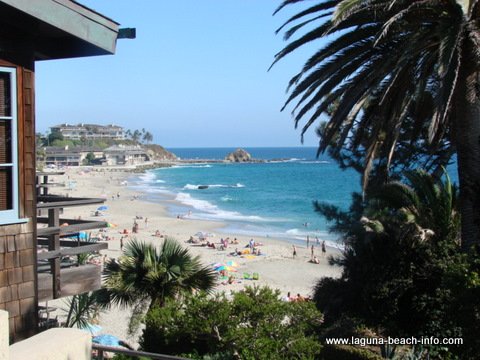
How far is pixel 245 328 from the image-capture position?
722 centimetres

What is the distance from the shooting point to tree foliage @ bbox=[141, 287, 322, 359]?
6.94 m

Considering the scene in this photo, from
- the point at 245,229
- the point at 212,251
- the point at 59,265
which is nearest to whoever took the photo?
the point at 59,265

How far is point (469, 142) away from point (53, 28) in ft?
21.0

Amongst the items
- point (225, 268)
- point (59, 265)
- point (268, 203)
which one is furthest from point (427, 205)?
point (268, 203)

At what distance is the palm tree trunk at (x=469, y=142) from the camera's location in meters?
8.63

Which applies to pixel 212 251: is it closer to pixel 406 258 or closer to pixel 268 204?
pixel 406 258

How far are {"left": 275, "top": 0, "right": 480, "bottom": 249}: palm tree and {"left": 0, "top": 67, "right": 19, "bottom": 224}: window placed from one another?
16.2 feet

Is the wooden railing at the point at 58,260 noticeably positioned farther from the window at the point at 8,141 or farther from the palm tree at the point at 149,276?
the palm tree at the point at 149,276

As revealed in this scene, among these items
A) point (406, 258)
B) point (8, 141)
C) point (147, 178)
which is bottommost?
point (147, 178)

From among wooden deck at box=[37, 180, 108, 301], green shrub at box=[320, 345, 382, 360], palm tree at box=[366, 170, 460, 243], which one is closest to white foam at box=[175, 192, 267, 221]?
palm tree at box=[366, 170, 460, 243]

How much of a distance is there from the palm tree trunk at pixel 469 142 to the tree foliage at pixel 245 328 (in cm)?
295

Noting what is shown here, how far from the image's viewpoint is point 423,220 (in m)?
10.0

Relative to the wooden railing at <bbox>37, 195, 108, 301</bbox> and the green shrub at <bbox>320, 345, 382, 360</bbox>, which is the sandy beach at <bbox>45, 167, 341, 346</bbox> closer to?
the green shrub at <bbox>320, 345, 382, 360</bbox>

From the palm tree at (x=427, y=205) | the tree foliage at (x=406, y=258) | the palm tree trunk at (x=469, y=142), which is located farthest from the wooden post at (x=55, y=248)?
the palm tree trunk at (x=469, y=142)
